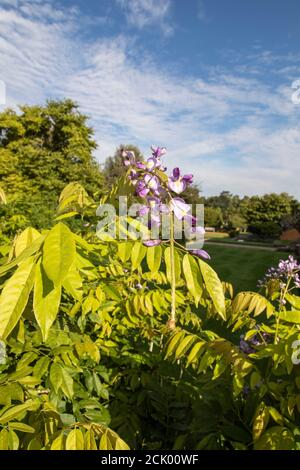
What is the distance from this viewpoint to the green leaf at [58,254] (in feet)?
2.59

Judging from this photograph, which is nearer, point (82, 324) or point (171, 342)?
point (171, 342)

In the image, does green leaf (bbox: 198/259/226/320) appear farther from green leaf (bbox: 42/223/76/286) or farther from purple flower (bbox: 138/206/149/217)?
green leaf (bbox: 42/223/76/286)

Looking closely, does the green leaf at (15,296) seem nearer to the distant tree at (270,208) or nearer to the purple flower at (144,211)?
the purple flower at (144,211)

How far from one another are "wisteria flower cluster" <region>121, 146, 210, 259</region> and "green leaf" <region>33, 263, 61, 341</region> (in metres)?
0.47

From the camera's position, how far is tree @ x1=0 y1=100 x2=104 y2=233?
20703 millimetres

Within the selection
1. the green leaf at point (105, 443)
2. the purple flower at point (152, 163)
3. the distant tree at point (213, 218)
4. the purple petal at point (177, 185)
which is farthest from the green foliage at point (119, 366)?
the distant tree at point (213, 218)

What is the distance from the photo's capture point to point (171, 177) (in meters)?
1.24

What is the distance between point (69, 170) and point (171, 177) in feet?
68.8

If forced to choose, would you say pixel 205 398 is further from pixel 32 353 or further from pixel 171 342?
pixel 32 353

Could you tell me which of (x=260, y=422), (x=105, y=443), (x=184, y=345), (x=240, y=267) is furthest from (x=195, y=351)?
(x=240, y=267)

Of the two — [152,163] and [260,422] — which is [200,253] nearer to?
[152,163]

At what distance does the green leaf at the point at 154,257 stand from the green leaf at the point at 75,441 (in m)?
0.58

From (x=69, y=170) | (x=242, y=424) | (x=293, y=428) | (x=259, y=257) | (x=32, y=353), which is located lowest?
(x=259, y=257)

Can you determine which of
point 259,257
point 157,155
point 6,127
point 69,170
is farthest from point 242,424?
point 6,127
